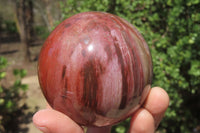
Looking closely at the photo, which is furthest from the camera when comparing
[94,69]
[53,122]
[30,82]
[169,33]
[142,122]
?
[30,82]

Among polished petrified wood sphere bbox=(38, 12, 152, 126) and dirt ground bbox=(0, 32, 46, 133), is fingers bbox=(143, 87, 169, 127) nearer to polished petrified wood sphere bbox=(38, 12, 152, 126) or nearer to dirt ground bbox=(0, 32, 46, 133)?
polished petrified wood sphere bbox=(38, 12, 152, 126)

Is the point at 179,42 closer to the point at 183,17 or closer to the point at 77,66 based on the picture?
the point at 183,17

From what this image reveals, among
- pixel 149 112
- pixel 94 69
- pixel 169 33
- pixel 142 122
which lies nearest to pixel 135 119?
pixel 142 122

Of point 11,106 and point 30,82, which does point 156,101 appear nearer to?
point 11,106

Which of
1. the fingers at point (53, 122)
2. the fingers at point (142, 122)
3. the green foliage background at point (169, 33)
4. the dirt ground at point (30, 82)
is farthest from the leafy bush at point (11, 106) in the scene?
the fingers at point (142, 122)

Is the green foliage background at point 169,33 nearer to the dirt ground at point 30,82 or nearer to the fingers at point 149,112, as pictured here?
the fingers at point 149,112

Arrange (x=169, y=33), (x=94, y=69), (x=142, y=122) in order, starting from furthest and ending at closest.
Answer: (x=169, y=33) → (x=142, y=122) → (x=94, y=69)

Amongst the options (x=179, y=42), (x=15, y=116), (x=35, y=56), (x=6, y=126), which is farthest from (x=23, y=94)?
(x=35, y=56)
